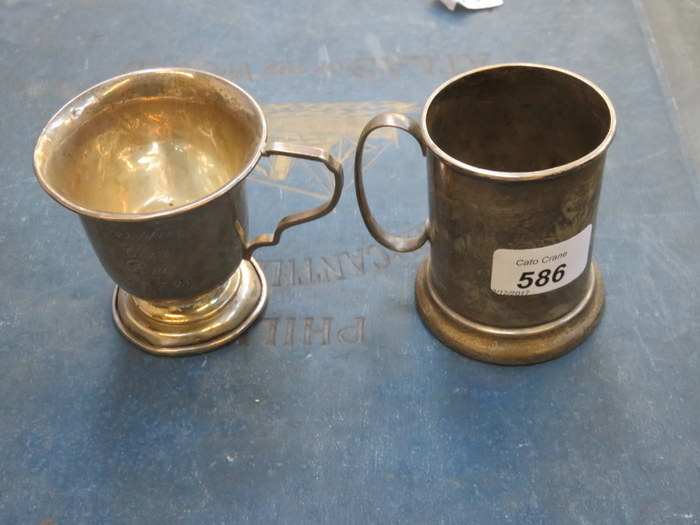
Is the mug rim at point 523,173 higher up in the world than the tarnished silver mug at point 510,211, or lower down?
higher up

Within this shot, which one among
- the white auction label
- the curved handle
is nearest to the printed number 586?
the white auction label

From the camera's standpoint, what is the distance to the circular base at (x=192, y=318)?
0.84 m

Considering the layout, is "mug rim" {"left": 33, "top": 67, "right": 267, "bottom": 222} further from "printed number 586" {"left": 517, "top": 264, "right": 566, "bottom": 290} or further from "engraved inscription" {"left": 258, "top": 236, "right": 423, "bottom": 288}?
"printed number 586" {"left": 517, "top": 264, "right": 566, "bottom": 290}

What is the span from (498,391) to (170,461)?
30cm

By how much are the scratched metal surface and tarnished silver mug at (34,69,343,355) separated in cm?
3

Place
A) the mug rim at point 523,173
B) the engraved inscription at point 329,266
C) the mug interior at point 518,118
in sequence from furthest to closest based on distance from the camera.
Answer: the engraved inscription at point 329,266
the mug interior at point 518,118
the mug rim at point 523,173

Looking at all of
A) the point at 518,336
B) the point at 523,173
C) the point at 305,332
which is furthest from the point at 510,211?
the point at 305,332

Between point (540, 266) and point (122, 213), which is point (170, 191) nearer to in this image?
point (122, 213)

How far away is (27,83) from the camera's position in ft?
3.86

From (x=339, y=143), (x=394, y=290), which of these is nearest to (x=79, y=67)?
(x=339, y=143)

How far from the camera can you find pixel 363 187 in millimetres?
835

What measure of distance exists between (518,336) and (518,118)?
219 millimetres

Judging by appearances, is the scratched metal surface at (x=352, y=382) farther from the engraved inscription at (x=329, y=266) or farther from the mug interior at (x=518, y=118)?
the mug interior at (x=518, y=118)

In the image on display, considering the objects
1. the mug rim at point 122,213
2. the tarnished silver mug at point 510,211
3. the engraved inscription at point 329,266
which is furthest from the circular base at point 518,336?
the mug rim at point 122,213
